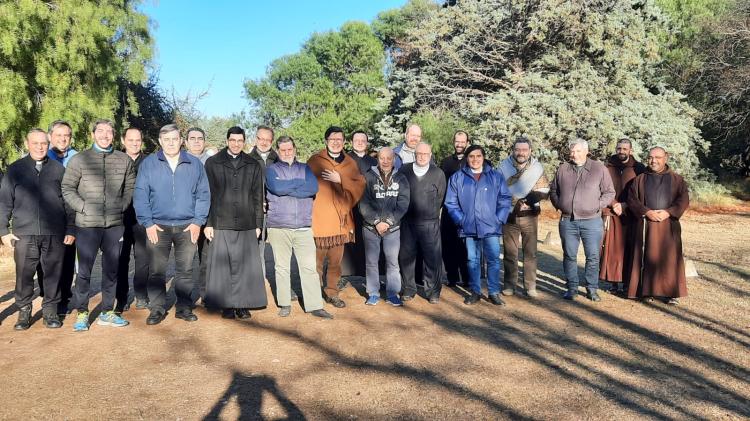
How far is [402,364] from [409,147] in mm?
3786

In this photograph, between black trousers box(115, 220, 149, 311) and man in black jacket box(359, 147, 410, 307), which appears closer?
black trousers box(115, 220, 149, 311)

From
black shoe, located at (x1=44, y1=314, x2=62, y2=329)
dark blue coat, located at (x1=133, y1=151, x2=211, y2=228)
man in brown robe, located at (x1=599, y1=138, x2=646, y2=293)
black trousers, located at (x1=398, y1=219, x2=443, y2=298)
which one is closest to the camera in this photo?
dark blue coat, located at (x1=133, y1=151, x2=211, y2=228)

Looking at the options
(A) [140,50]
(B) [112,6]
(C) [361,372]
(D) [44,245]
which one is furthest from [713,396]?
(A) [140,50]

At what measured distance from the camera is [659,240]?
271 inches

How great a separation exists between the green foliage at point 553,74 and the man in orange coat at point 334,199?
11039mm

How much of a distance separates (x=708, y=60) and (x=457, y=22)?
10.4 meters

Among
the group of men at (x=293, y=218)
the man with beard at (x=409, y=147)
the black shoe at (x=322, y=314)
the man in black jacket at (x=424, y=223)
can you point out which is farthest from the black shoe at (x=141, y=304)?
the man with beard at (x=409, y=147)

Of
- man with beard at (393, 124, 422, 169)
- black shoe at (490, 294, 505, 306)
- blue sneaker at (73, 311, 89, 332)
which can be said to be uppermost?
man with beard at (393, 124, 422, 169)

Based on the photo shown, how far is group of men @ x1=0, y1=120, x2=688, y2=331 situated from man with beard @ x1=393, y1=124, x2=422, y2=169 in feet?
0.09

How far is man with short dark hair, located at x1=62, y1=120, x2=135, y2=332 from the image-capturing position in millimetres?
5492

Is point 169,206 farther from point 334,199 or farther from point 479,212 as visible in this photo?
point 479,212

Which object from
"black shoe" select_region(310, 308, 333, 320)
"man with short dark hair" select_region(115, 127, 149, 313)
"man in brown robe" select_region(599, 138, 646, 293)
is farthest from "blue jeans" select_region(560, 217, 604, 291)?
"man with short dark hair" select_region(115, 127, 149, 313)

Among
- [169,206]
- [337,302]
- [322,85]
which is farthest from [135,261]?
[322,85]

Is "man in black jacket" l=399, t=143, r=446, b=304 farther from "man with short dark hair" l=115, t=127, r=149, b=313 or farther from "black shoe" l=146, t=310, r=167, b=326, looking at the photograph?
"man with short dark hair" l=115, t=127, r=149, b=313
